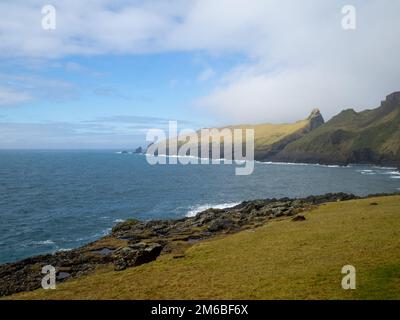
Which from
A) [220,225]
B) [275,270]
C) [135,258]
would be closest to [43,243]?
[220,225]

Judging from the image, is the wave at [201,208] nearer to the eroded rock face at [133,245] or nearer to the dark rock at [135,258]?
the eroded rock face at [133,245]

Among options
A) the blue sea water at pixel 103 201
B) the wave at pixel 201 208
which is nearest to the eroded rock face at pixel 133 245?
the blue sea water at pixel 103 201

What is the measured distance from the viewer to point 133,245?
44.9 meters

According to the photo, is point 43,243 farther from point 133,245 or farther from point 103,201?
point 103,201

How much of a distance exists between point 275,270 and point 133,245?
20.9 m

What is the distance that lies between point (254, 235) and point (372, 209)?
1929cm

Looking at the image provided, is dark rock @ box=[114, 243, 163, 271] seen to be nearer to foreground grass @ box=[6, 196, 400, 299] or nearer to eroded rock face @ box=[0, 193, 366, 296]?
eroded rock face @ box=[0, 193, 366, 296]

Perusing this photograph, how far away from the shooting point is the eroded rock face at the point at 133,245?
39.5 meters

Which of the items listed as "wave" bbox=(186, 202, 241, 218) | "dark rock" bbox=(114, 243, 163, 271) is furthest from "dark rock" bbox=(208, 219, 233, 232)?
"wave" bbox=(186, 202, 241, 218)

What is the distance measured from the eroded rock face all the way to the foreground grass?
5.91m

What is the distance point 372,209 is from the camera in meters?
53.2

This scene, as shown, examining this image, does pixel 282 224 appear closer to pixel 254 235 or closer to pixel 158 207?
pixel 254 235

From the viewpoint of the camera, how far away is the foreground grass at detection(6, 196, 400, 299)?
977 inches

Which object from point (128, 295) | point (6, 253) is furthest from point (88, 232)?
point (128, 295)
